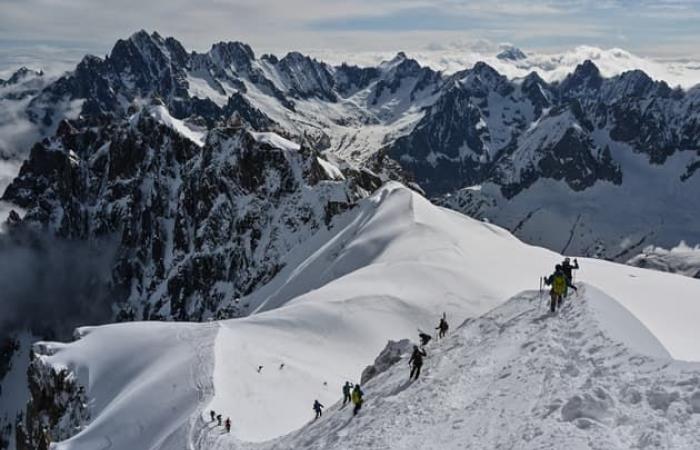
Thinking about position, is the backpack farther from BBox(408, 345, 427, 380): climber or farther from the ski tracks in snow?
the ski tracks in snow

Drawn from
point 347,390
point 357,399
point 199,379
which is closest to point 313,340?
point 199,379

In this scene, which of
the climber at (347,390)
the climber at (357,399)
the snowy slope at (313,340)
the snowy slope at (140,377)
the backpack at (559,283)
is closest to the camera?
the climber at (357,399)

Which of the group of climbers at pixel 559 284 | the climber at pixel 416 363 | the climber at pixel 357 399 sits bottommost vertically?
the climber at pixel 357 399

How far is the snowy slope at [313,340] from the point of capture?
4462 cm

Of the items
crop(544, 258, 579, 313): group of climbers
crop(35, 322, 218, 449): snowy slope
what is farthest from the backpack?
crop(35, 322, 218, 449): snowy slope

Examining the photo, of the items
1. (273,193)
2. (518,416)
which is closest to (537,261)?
(518,416)

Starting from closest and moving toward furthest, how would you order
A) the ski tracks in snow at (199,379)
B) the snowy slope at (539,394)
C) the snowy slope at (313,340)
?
the snowy slope at (539,394)
the snowy slope at (313,340)
the ski tracks in snow at (199,379)

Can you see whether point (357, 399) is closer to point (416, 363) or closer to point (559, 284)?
point (416, 363)

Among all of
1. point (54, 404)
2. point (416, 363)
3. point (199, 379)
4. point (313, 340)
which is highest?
point (416, 363)

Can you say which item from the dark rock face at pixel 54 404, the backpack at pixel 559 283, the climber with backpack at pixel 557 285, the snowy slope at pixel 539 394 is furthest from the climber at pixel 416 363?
the dark rock face at pixel 54 404

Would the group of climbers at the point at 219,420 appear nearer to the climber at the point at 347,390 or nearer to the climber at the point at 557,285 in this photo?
the climber at the point at 347,390

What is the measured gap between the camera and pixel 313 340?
69438mm

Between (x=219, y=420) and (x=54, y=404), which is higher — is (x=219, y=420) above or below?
above

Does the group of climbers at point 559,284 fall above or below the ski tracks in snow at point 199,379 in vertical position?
above
